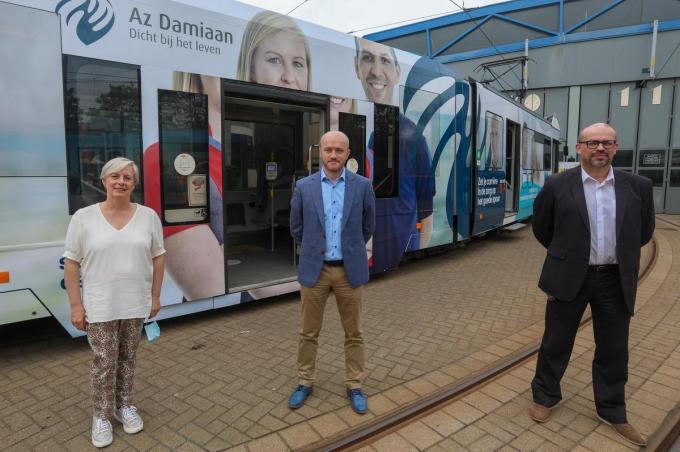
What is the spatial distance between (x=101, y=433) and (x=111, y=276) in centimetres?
93

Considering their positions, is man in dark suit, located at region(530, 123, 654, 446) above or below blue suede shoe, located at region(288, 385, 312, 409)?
above

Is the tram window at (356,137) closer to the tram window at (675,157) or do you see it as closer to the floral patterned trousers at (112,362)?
the floral patterned trousers at (112,362)

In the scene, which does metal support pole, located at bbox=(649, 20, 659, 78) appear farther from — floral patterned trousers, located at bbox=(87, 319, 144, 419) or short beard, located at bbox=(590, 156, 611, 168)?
floral patterned trousers, located at bbox=(87, 319, 144, 419)

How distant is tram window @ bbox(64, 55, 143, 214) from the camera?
3.67m

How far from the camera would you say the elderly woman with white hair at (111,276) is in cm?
258

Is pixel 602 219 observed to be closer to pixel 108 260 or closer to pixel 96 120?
pixel 108 260

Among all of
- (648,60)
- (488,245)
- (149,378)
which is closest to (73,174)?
(149,378)

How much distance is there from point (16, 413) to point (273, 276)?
3.01 meters

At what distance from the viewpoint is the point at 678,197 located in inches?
687

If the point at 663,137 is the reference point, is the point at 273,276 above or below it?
below

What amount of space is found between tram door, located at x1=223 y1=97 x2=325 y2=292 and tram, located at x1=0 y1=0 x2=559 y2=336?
23cm

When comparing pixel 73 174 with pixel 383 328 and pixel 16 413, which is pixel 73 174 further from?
pixel 383 328

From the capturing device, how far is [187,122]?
14.2 ft

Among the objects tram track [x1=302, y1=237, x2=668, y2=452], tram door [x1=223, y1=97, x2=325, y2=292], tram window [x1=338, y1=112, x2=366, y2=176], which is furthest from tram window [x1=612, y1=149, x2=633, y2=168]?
tram track [x1=302, y1=237, x2=668, y2=452]
